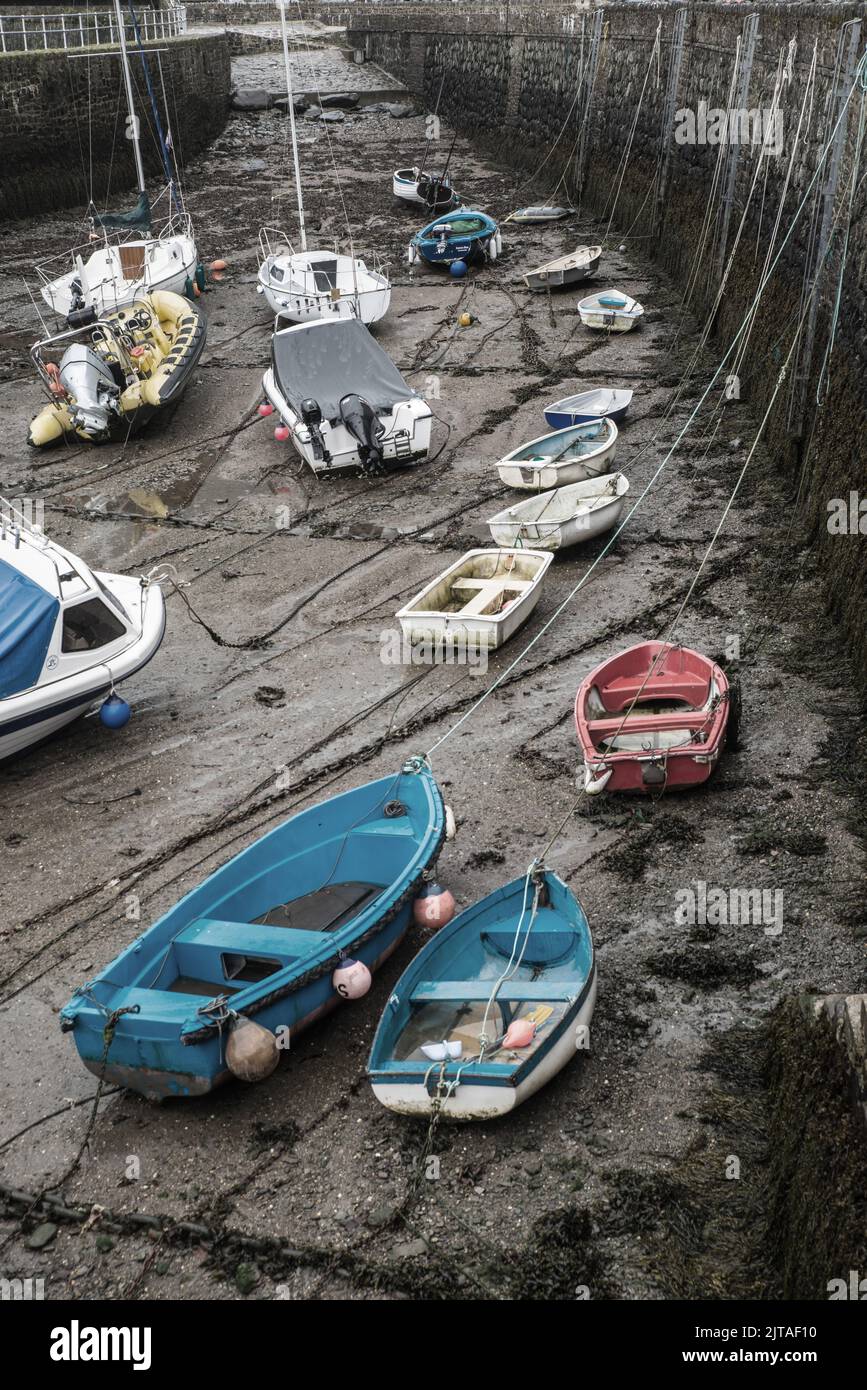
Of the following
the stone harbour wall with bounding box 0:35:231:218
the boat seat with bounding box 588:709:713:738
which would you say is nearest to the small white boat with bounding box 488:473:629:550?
the boat seat with bounding box 588:709:713:738

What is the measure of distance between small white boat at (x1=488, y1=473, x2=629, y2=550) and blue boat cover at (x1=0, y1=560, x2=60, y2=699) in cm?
557

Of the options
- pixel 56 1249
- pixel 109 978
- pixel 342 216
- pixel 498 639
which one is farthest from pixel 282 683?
pixel 342 216

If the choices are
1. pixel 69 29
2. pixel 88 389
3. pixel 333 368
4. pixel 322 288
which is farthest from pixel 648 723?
pixel 69 29

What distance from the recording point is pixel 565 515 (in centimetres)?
1509

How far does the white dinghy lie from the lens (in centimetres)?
1727

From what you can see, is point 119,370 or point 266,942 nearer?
point 266,942

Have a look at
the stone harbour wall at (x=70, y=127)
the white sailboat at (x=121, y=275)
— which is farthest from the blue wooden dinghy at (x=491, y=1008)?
the stone harbour wall at (x=70, y=127)

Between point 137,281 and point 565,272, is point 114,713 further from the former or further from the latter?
point 565,272

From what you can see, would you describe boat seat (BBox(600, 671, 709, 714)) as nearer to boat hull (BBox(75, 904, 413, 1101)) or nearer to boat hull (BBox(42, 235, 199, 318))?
boat hull (BBox(75, 904, 413, 1101))

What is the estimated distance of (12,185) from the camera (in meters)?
29.3

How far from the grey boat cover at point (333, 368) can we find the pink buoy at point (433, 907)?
1033 centimetres

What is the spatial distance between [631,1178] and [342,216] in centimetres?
2871

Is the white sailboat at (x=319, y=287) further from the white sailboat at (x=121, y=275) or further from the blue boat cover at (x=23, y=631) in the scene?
the blue boat cover at (x=23, y=631)

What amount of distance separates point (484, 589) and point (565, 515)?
84.1 inches
